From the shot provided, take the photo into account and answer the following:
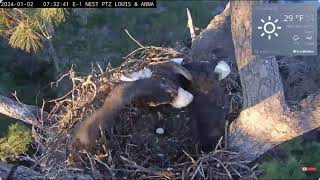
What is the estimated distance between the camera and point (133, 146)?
226cm

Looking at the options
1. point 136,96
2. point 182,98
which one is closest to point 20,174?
point 136,96

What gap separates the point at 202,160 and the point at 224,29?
78 cm

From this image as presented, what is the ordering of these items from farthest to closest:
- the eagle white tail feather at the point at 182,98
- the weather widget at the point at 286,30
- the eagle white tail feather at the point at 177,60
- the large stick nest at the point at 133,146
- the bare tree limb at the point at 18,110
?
the bare tree limb at the point at 18,110 < the eagle white tail feather at the point at 177,60 < the eagle white tail feather at the point at 182,98 < the large stick nest at the point at 133,146 < the weather widget at the point at 286,30

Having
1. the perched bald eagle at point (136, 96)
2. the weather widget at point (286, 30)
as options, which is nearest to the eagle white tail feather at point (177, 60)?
the perched bald eagle at point (136, 96)

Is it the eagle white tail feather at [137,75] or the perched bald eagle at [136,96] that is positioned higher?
the eagle white tail feather at [137,75]

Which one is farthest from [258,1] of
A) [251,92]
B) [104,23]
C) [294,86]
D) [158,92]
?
[104,23]

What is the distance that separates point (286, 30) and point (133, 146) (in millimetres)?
797

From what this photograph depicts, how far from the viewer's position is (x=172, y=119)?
2.34 m

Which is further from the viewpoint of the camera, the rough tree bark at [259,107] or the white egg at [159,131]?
the white egg at [159,131]

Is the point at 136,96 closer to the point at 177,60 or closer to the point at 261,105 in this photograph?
the point at 177,60

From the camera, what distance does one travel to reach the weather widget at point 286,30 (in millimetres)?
1836

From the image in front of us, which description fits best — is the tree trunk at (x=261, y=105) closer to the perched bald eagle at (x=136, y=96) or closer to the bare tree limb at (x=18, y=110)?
the perched bald eagle at (x=136, y=96)

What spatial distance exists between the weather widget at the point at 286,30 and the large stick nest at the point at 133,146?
0.51m

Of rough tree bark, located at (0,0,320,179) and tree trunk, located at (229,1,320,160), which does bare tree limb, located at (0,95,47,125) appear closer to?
rough tree bark, located at (0,0,320,179)
